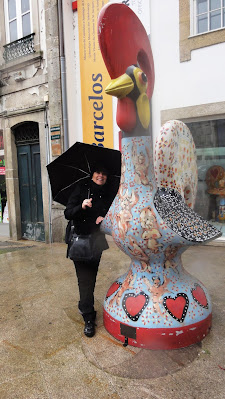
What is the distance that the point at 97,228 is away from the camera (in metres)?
2.94

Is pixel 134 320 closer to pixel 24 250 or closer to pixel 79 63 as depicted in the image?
pixel 24 250

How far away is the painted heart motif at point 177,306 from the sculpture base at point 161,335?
0.10m

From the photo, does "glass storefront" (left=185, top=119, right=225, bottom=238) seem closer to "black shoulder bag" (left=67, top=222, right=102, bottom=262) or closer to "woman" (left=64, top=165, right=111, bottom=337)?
"woman" (left=64, top=165, right=111, bottom=337)

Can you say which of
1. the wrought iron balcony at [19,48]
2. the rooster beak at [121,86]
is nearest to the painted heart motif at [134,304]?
the rooster beak at [121,86]

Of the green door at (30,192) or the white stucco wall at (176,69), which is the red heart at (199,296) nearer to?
the white stucco wall at (176,69)

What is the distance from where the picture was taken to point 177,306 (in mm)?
2576

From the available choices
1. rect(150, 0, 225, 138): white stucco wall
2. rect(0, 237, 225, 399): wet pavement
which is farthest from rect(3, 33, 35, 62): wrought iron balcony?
rect(0, 237, 225, 399): wet pavement

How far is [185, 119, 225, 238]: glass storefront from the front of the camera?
6.19 metres

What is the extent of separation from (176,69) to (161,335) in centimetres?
487

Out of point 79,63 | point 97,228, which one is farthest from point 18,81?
point 97,228

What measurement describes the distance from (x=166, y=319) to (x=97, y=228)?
38.8 inches

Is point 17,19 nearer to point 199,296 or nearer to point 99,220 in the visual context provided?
point 99,220

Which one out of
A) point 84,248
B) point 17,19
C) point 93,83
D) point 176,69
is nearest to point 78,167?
point 84,248

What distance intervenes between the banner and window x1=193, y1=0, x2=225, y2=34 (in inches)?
76.0
